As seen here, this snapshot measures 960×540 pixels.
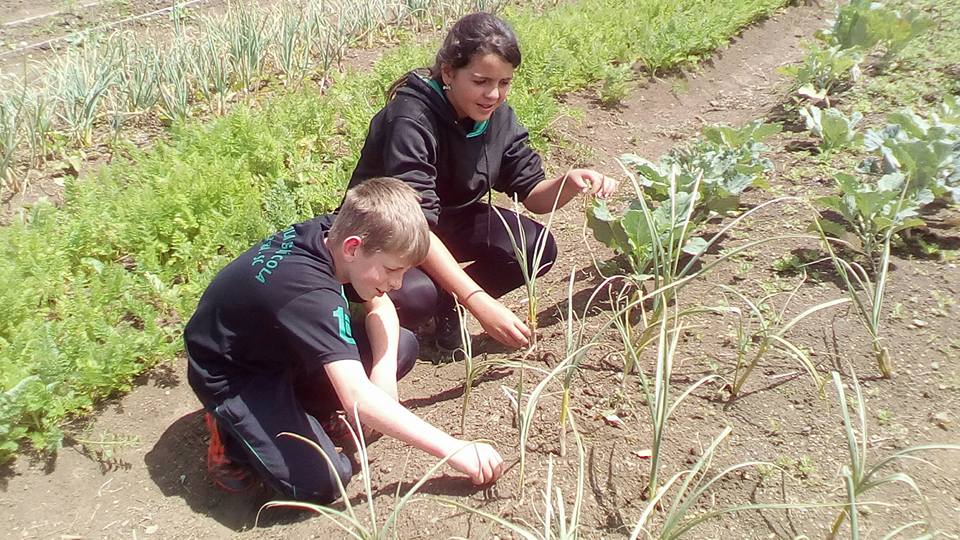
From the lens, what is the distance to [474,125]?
257 centimetres

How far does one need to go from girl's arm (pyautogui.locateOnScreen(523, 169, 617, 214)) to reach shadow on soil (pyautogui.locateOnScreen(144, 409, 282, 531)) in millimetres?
1320

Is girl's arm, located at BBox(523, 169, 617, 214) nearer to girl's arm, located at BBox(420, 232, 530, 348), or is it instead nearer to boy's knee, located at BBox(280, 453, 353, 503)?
girl's arm, located at BBox(420, 232, 530, 348)

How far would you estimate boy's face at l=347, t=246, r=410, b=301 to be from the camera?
1.90 meters

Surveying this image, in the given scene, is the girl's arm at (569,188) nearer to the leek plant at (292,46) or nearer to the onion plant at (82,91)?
the leek plant at (292,46)

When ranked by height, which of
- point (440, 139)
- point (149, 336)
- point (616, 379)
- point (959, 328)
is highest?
point (440, 139)

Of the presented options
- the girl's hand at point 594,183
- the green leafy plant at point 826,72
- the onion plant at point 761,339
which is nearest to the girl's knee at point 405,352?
the girl's hand at point 594,183

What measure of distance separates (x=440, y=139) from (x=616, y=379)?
0.99 meters

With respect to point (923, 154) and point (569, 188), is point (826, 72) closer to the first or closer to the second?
point (923, 154)

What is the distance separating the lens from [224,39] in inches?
158

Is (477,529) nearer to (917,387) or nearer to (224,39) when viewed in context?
(917,387)

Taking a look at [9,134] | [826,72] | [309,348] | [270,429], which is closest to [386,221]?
[309,348]

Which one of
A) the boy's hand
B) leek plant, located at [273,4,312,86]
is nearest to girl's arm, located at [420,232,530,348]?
the boy's hand

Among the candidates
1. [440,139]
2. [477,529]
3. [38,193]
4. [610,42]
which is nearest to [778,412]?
[477,529]

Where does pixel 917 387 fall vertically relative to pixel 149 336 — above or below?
above
